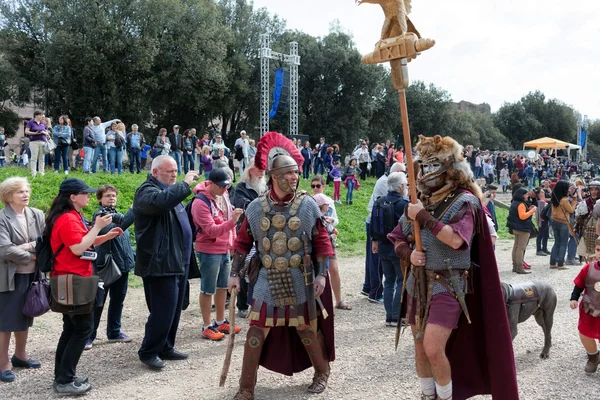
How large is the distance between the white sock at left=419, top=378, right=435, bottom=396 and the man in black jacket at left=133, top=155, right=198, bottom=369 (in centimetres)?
244

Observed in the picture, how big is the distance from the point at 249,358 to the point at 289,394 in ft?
1.73

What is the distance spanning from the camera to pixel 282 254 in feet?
14.4

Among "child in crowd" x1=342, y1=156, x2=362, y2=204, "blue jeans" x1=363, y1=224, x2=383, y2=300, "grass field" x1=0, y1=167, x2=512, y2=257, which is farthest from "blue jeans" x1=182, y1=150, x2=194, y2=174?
"blue jeans" x1=363, y1=224, x2=383, y2=300

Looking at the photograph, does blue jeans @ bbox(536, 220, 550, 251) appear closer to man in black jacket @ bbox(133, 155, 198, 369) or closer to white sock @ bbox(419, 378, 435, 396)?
white sock @ bbox(419, 378, 435, 396)

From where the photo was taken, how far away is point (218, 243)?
19.8 ft

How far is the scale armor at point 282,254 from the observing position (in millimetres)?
4363

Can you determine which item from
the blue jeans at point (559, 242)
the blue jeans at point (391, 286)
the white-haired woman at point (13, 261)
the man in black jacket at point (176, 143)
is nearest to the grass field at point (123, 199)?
the man in black jacket at point (176, 143)

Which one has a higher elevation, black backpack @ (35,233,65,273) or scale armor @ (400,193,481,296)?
scale armor @ (400,193,481,296)

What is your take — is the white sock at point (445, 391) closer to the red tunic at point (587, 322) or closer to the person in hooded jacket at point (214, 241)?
the red tunic at point (587, 322)

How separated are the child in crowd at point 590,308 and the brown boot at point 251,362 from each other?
3.00 m

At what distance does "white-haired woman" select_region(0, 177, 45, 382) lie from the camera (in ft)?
15.7

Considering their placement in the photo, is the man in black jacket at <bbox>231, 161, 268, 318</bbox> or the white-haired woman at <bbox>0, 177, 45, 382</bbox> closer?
the white-haired woman at <bbox>0, 177, 45, 382</bbox>

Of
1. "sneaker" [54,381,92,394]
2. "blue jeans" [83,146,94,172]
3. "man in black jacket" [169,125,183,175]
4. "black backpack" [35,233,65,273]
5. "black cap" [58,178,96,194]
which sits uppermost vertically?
"man in black jacket" [169,125,183,175]

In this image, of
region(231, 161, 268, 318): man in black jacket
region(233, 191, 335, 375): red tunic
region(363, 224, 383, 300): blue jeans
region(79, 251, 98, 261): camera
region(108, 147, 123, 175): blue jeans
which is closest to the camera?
region(79, 251, 98, 261): camera
